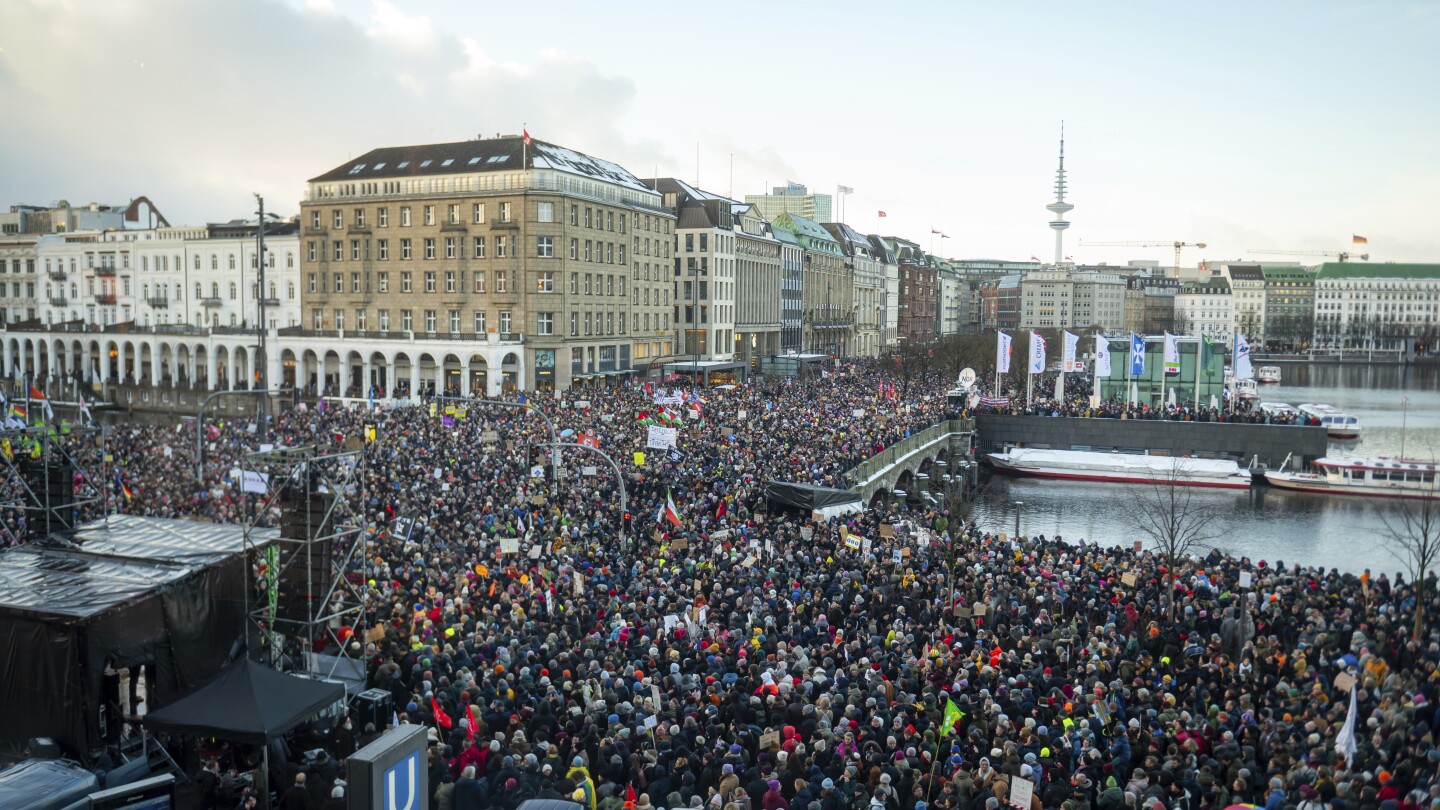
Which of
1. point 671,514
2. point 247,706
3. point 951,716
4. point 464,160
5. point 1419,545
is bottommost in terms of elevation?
point 951,716

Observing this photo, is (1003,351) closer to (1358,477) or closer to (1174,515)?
(1358,477)

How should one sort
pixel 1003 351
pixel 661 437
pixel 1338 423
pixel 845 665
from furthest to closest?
pixel 1338 423
pixel 1003 351
pixel 661 437
pixel 845 665

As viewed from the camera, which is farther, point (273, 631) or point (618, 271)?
point (618, 271)

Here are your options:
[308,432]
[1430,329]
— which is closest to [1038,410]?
[308,432]

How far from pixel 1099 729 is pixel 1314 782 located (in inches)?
135

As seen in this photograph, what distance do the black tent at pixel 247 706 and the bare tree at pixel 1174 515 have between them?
2541 cm

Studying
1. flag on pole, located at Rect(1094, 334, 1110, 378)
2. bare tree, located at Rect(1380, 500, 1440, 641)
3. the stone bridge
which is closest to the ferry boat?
flag on pole, located at Rect(1094, 334, 1110, 378)

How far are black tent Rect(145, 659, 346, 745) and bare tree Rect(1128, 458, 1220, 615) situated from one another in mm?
25414

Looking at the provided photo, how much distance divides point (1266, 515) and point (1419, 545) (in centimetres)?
3479

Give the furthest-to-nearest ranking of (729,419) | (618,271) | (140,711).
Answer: (618,271), (729,419), (140,711)

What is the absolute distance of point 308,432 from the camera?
39.0 meters

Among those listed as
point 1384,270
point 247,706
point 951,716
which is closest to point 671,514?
point 951,716

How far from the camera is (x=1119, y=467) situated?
2493 inches

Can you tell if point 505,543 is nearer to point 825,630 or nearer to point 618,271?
point 825,630
